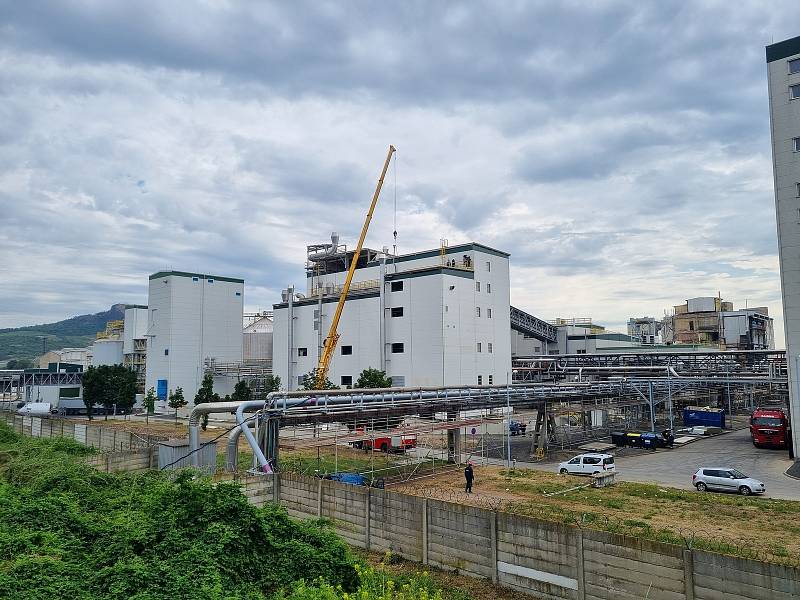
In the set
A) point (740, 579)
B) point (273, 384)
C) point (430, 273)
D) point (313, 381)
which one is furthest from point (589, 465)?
point (273, 384)

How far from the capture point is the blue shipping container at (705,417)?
2133 inches

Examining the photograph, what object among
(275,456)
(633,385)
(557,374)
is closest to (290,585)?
(275,456)

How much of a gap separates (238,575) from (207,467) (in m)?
12.7

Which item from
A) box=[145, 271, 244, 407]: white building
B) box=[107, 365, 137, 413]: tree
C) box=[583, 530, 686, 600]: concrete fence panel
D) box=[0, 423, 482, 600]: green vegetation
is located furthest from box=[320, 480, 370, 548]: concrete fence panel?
box=[145, 271, 244, 407]: white building

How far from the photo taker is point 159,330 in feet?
253

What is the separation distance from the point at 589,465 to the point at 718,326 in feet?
237

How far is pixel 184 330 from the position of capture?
77.1 metres

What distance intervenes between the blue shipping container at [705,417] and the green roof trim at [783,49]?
1284 inches

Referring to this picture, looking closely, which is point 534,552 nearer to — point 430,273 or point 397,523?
point 397,523

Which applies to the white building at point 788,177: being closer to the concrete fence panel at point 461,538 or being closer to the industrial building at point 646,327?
the concrete fence panel at point 461,538

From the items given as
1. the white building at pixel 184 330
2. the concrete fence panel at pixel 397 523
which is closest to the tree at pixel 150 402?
the white building at pixel 184 330

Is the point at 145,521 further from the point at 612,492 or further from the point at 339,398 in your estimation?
the point at 612,492

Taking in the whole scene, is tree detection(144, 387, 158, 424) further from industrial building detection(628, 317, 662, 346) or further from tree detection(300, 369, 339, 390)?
industrial building detection(628, 317, 662, 346)

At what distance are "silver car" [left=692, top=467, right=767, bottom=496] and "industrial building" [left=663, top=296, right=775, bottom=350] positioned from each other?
64.1 m
